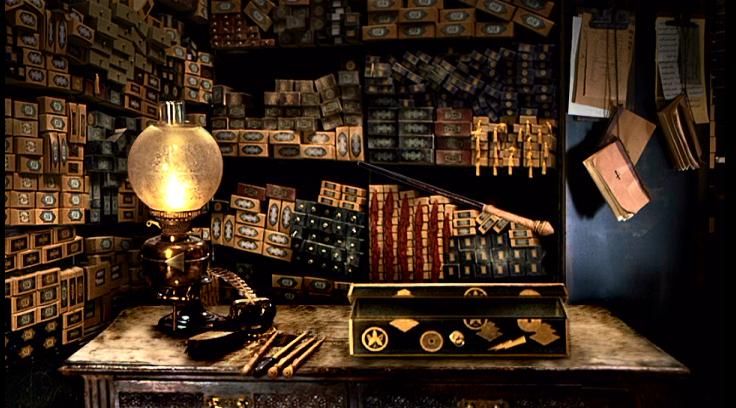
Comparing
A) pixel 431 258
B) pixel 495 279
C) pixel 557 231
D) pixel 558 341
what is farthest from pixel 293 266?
pixel 558 341

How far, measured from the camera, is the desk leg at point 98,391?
8.38 feet

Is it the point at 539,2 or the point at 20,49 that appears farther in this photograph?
the point at 539,2

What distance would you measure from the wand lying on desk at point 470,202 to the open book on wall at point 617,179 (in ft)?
1.12

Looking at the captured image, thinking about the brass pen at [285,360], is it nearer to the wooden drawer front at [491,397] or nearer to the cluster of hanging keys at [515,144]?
the wooden drawer front at [491,397]

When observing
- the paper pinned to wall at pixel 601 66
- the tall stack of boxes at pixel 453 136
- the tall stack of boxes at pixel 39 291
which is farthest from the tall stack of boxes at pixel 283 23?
the tall stack of boxes at pixel 39 291

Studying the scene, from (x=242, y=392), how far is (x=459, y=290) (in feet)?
3.28

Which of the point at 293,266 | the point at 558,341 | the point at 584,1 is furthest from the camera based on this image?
the point at 293,266

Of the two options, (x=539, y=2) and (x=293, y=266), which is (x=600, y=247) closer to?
(x=539, y=2)

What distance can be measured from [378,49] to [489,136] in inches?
28.7

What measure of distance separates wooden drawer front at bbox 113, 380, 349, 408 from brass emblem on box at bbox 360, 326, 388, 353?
17cm

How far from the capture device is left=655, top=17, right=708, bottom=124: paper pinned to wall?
3307mm

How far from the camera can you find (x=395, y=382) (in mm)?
2518

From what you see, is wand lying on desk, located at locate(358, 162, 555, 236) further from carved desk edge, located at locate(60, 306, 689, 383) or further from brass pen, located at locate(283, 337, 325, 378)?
brass pen, located at locate(283, 337, 325, 378)

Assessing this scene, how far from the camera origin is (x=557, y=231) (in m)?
3.45
